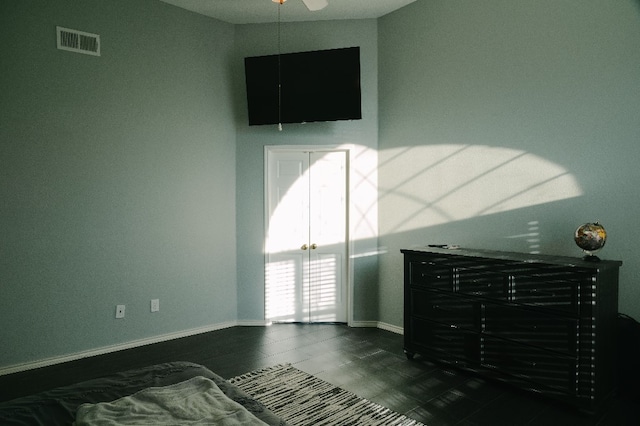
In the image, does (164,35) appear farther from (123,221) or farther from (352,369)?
(352,369)

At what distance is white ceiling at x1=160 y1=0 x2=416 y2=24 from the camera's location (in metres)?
4.41

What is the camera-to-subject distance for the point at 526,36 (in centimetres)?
353

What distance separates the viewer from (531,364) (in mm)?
2982

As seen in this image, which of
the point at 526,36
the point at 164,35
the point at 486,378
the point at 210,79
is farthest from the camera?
the point at 210,79

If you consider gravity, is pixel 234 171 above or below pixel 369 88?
below

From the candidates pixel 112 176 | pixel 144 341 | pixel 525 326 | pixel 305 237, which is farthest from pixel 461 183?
pixel 144 341

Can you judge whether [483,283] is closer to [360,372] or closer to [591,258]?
[591,258]

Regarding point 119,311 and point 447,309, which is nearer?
point 447,309

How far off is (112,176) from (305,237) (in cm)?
221

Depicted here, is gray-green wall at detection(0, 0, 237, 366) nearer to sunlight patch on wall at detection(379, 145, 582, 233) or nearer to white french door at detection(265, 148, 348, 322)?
white french door at detection(265, 148, 348, 322)

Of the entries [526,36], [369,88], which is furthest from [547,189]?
[369,88]

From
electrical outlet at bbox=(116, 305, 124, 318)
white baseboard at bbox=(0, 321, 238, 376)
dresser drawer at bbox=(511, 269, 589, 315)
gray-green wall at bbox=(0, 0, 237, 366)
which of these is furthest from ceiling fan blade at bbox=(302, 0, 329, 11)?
white baseboard at bbox=(0, 321, 238, 376)

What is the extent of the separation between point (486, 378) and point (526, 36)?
292 centimetres

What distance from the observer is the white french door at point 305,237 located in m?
4.95
